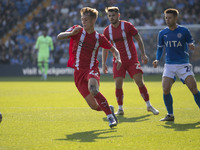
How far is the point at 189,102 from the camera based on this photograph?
1038 centimetres

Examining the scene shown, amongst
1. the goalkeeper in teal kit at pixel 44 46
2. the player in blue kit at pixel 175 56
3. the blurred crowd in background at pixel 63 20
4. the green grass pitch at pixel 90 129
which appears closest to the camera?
the green grass pitch at pixel 90 129

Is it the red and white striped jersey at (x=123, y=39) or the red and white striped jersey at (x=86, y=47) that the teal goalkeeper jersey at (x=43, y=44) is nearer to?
the red and white striped jersey at (x=123, y=39)

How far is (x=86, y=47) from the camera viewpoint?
22.7 feet

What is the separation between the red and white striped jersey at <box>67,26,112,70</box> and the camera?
6848 millimetres

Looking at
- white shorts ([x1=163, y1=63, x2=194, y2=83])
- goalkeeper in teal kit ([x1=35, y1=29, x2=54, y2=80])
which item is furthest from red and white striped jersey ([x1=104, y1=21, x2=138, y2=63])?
goalkeeper in teal kit ([x1=35, y1=29, x2=54, y2=80])

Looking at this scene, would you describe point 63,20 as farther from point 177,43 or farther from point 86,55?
point 86,55

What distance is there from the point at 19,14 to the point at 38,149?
25.5 meters

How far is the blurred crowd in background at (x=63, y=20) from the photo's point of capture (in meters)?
24.7

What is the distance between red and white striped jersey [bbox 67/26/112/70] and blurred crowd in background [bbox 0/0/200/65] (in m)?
16.1

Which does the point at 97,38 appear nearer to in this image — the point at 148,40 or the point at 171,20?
the point at 171,20

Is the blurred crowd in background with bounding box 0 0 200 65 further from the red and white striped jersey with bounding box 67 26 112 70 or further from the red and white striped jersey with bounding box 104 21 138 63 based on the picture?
the red and white striped jersey with bounding box 67 26 112 70

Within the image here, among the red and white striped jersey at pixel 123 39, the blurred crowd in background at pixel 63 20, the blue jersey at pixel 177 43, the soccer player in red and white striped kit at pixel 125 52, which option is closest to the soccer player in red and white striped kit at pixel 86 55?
the blue jersey at pixel 177 43

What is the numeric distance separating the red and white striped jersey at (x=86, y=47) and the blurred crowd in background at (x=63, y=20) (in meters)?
16.1

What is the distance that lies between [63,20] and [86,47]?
66.3 ft
